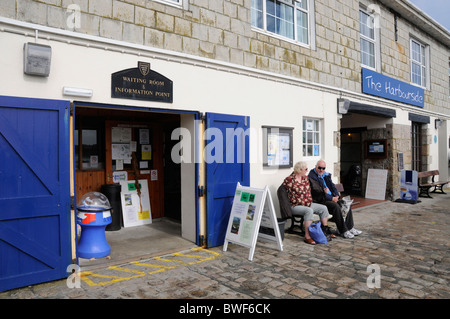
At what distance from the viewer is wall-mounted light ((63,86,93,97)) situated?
159 inches

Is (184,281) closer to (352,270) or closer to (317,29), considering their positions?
(352,270)

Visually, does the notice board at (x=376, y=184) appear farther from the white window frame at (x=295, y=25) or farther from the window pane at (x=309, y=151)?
the white window frame at (x=295, y=25)

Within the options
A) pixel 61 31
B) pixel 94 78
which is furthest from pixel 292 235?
pixel 61 31

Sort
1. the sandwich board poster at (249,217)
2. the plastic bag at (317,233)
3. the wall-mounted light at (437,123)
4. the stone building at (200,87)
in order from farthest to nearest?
the wall-mounted light at (437,123) → the plastic bag at (317,233) → the sandwich board poster at (249,217) → the stone building at (200,87)

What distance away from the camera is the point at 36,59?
3.76 meters

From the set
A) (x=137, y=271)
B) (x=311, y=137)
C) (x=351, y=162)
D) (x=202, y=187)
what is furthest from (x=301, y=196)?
(x=351, y=162)

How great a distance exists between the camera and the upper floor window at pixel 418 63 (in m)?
A: 12.1

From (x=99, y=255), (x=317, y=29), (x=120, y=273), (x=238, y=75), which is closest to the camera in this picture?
(x=120, y=273)

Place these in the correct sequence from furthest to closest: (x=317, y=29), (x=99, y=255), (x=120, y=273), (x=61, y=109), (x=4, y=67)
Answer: (x=317, y=29) → (x=99, y=255) → (x=120, y=273) → (x=61, y=109) → (x=4, y=67)

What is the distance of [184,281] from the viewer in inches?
159

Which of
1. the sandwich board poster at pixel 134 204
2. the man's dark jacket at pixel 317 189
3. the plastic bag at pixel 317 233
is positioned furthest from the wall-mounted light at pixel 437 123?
the sandwich board poster at pixel 134 204

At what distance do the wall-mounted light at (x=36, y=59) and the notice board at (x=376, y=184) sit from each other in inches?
386

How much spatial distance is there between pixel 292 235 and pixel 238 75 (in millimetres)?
3189

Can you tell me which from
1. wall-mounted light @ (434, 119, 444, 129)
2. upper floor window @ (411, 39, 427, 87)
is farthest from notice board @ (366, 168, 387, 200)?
wall-mounted light @ (434, 119, 444, 129)
